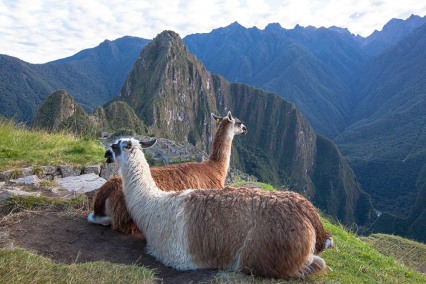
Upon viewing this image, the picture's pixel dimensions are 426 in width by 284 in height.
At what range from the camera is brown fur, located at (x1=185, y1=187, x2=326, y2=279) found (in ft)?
11.3

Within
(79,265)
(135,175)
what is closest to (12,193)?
(135,175)

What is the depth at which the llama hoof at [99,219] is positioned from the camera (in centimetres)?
472

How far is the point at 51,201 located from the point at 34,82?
133m

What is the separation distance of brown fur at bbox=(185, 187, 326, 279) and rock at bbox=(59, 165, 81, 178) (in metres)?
3.41

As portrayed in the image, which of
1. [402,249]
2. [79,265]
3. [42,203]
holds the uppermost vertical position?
[42,203]

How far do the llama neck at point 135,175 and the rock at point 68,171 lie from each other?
2.36m

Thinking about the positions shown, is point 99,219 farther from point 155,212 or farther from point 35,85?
point 35,85

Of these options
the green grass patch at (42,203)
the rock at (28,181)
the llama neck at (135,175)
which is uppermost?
the llama neck at (135,175)

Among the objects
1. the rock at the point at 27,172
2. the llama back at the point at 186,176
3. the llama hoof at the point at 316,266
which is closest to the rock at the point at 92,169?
the rock at the point at 27,172

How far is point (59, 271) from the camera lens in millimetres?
2961

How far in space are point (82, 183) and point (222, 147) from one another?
257 centimetres

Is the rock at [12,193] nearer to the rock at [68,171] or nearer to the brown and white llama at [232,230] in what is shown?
the rock at [68,171]

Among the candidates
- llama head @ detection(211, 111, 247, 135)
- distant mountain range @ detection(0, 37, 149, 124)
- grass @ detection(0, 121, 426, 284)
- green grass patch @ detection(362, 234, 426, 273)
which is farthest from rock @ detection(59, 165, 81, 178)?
distant mountain range @ detection(0, 37, 149, 124)

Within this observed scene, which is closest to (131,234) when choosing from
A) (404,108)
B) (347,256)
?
(347,256)
